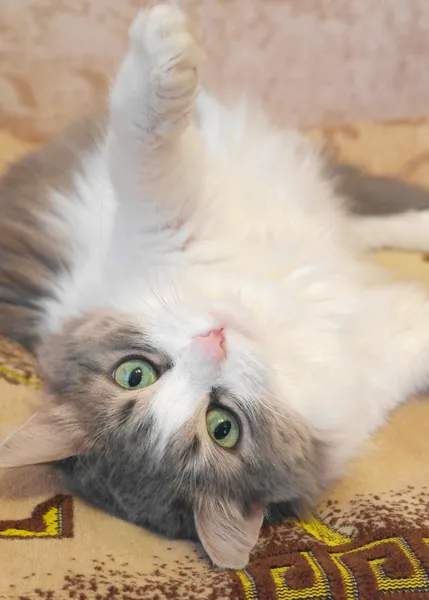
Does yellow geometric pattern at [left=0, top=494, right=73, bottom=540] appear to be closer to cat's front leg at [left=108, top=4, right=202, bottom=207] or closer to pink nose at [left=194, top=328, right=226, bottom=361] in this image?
pink nose at [left=194, top=328, right=226, bottom=361]

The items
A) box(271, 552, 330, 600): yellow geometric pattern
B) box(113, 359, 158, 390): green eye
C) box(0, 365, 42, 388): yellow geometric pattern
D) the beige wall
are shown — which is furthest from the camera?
the beige wall

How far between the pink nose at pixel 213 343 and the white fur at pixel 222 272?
3 centimetres

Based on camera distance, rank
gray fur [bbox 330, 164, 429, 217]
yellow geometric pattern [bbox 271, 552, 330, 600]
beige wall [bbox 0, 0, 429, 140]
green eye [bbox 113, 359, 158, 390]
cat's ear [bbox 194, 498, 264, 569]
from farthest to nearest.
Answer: beige wall [bbox 0, 0, 429, 140] → gray fur [bbox 330, 164, 429, 217] → green eye [bbox 113, 359, 158, 390] → cat's ear [bbox 194, 498, 264, 569] → yellow geometric pattern [bbox 271, 552, 330, 600]

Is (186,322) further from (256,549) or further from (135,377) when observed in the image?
(256,549)

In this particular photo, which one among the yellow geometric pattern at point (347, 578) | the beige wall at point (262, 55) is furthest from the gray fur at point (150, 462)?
the beige wall at point (262, 55)

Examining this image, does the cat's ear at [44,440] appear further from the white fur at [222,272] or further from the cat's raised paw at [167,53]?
the cat's raised paw at [167,53]

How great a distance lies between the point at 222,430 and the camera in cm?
125

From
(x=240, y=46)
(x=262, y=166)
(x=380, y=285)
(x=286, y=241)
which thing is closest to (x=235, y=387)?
(x=286, y=241)

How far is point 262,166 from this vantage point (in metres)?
1.77

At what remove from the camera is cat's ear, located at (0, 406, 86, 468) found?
47.4 inches

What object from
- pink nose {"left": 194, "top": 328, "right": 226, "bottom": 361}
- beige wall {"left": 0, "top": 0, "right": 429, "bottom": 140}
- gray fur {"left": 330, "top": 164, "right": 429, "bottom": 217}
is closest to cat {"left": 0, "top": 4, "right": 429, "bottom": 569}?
pink nose {"left": 194, "top": 328, "right": 226, "bottom": 361}

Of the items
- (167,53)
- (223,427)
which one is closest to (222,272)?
(223,427)

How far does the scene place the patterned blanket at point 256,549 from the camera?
1060 mm

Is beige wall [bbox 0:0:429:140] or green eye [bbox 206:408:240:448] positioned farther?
beige wall [bbox 0:0:429:140]
